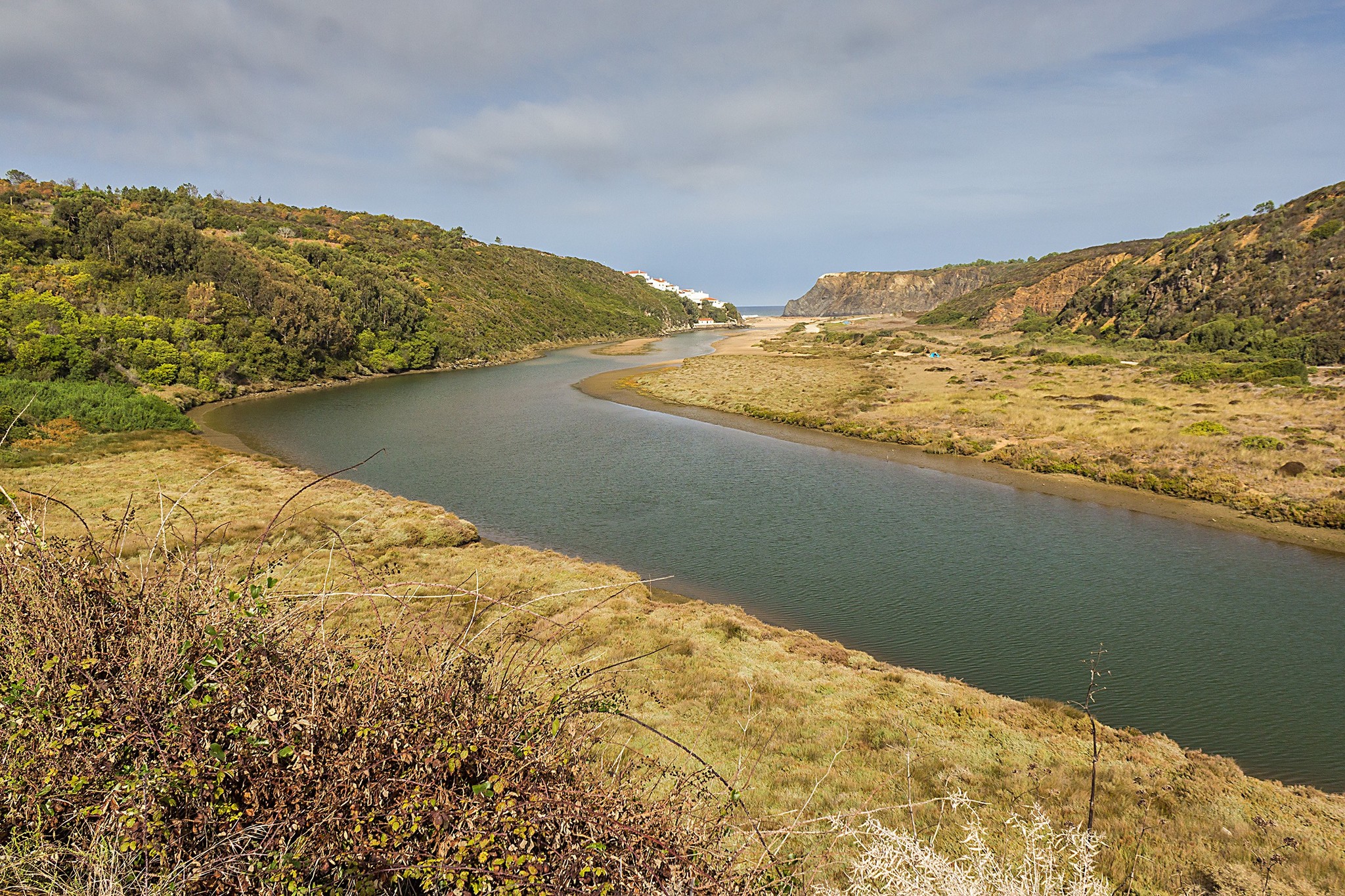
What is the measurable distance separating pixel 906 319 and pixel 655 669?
147629 millimetres

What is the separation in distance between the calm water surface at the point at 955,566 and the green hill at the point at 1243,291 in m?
38.4

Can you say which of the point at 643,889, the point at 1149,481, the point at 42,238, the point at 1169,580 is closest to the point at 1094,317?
the point at 1149,481

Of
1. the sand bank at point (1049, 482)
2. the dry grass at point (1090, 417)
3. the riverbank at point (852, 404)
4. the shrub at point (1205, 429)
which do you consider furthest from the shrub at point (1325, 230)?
the sand bank at point (1049, 482)

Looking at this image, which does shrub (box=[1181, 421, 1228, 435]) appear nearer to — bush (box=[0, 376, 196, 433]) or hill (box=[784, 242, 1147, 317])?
bush (box=[0, 376, 196, 433])

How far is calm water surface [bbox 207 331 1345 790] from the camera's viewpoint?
1118 centimetres

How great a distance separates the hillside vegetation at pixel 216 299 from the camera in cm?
3909

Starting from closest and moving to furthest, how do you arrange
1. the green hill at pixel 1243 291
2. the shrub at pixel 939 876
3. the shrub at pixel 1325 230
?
the shrub at pixel 939 876 → the green hill at pixel 1243 291 → the shrub at pixel 1325 230

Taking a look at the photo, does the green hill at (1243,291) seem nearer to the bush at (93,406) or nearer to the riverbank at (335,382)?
the riverbank at (335,382)

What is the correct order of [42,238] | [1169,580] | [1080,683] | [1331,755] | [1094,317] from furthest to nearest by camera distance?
[1094,317], [42,238], [1169,580], [1080,683], [1331,755]

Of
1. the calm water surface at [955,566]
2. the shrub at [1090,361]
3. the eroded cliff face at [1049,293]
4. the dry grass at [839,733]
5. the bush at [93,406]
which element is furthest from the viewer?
the eroded cliff face at [1049,293]

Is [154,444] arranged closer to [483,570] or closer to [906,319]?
[483,570]

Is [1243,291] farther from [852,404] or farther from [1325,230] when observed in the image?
[852,404]

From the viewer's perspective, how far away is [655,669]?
10508mm

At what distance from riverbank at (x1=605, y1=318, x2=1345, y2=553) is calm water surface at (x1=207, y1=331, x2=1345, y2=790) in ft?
4.23
